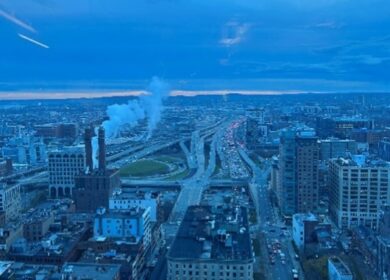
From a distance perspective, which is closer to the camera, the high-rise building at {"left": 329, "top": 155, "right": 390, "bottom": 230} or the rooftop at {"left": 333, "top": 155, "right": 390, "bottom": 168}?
the high-rise building at {"left": 329, "top": 155, "right": 390, "bottom": 230}

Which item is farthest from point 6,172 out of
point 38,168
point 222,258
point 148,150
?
point 222,258

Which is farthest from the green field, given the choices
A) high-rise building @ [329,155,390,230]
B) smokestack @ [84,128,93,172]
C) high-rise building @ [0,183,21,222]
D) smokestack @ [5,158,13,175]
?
high-rise building @ [329,155,390,230]

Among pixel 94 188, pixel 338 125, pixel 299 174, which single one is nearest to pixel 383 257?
pixel 299 174

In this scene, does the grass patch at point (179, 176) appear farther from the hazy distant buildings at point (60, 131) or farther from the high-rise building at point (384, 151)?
the hazy distant buildings at point (60, 131)

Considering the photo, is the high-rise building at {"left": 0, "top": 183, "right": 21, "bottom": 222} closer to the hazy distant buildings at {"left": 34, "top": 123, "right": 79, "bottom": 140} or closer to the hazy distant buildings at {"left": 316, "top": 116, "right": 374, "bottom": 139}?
the hazy distant buildings at {"left": 34, "top": 123, "right": 79, "bottom": 140}

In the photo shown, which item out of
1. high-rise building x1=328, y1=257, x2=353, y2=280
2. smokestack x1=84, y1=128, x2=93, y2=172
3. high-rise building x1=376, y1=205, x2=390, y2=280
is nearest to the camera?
high-rise building x1=328, y1=257, x2=353, y2=280

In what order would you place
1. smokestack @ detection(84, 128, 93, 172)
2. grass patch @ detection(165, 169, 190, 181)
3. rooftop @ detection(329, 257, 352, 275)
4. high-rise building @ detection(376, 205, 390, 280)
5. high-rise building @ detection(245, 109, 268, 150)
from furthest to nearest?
high-rise building @ detection(245, 109, 268, 150) → grass patch @ detection(165, 169, 190, 181) → smokestack @ detection(84, 128, 93, 172) → high-rise building @ detection(376, 205, 390, 280) → rooftop @ detection(329, 257, 352, 275)

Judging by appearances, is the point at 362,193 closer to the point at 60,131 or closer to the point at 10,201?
the point at 10,201
